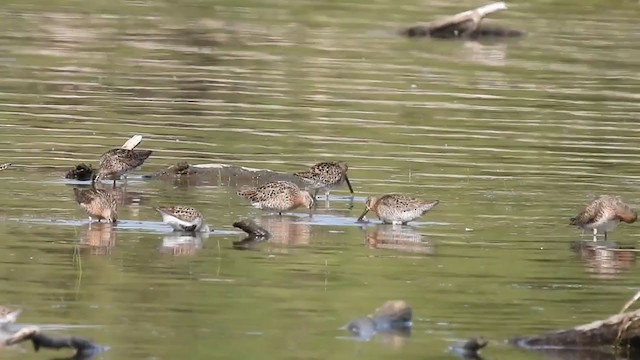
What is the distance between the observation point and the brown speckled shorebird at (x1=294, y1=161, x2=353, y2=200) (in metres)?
20.7

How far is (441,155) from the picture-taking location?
2448 cm

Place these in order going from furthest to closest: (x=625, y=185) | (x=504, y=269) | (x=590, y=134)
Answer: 1. (x=590, y=134)
2. (x=625, y=185)
3. (x=504, y=269)

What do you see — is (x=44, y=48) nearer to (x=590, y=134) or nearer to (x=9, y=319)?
(x=590, y=134)

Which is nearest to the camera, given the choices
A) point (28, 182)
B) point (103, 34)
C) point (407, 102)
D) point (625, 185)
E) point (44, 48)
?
point (28, 182)

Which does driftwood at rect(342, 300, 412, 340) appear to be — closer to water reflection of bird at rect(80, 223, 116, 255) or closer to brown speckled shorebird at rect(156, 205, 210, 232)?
water reflection of bird at rect(80, 223, 116, 255)

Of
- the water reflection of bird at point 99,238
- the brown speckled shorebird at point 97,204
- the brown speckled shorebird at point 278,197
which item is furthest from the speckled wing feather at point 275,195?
the water reflection of bird at point 99,238

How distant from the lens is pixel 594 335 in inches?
499

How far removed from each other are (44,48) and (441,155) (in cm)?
1476

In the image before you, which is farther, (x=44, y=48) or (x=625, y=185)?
(x=44, y=48)

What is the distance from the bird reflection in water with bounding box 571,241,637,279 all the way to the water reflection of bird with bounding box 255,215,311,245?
271 cm

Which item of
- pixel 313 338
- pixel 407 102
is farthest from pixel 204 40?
pixel 313 338

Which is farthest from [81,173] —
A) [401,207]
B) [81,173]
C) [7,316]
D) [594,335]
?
[594,335]

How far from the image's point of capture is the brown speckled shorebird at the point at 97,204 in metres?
17.8

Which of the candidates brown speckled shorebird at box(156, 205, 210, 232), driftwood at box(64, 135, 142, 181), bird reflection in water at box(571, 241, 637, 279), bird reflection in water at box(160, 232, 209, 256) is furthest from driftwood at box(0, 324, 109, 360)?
driftwood at box(64, 135, 142, 181)
